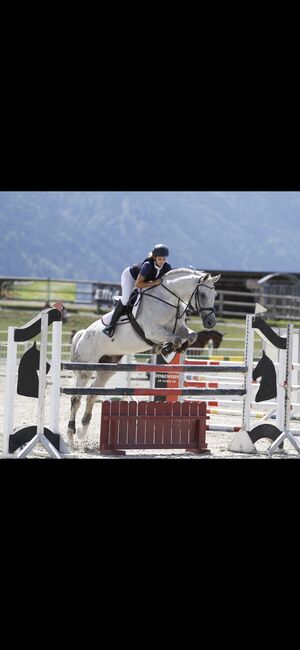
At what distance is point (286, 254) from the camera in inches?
3054

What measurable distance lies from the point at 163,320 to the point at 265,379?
0.87 meters

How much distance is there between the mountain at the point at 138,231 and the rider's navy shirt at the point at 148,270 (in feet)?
182

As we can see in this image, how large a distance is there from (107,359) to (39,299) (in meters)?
13.4

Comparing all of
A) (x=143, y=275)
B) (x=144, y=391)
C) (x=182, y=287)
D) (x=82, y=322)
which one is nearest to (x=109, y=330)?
(x=143, y=275)

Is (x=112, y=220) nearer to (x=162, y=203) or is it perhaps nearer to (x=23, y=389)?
(x=162, y=203)

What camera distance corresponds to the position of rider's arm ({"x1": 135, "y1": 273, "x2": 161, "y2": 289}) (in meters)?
7.98

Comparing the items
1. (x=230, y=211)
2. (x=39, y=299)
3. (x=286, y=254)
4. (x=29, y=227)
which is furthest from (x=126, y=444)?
(x=230, y=211)

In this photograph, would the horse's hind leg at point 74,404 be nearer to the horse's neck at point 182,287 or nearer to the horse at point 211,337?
the horse's neck at point 182,287

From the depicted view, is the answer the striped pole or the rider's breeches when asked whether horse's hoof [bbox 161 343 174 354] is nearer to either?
the striped pole

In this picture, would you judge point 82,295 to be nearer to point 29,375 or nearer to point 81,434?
point 81,434

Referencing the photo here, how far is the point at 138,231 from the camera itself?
7619 centimetres

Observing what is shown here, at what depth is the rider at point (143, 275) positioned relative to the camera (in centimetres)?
794

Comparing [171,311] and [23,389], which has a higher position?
[171,311]

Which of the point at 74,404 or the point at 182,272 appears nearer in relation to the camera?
the point at 182,272
